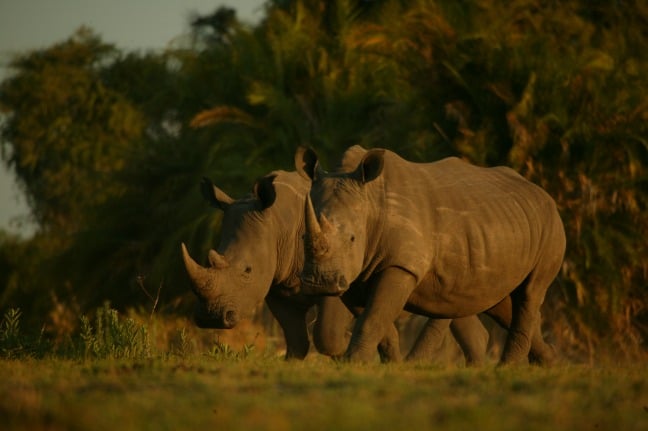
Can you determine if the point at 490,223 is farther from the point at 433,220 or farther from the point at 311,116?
the point at 311,116

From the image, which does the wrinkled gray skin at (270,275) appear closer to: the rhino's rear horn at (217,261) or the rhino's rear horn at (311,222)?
the rhino's rear horn at (217,261)

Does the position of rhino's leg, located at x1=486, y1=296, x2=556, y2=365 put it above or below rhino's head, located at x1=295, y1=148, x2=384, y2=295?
Result: below

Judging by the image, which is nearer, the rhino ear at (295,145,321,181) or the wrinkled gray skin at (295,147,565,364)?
the wrinkled gray skin at (295,147,565,364)

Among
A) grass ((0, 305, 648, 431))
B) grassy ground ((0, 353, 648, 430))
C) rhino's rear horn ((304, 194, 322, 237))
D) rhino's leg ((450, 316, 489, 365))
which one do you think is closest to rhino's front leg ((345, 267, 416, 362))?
grass ((0, 305, 648, 431))

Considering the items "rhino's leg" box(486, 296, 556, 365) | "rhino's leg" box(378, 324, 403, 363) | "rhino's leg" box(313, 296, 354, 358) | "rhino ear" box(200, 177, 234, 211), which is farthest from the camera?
"rhino ear" box(200, 177, 234, 211)

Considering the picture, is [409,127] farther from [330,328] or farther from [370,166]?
[370,166]

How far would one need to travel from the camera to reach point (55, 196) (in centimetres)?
3547

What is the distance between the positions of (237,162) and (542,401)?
15.0m

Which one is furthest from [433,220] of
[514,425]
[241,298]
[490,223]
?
[514,425]

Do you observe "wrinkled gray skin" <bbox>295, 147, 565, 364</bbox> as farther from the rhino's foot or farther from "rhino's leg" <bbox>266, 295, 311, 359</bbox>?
"rhino's leg" <bbox>266, 295, 311, 359</bbox>

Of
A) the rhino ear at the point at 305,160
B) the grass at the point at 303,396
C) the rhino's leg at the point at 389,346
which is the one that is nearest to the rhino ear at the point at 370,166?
the rhino ear at the point at 305,160

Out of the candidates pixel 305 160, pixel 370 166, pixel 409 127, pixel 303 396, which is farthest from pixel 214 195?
pixel 409 127

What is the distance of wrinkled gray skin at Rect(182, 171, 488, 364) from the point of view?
10.5 meters

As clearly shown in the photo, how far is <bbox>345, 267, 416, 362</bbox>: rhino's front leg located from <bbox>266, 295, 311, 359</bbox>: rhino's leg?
5.42 feet
